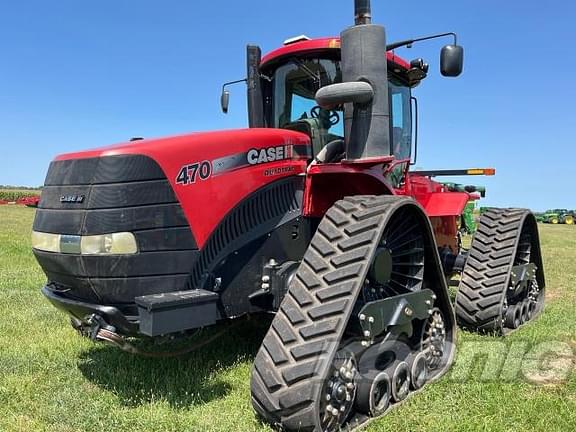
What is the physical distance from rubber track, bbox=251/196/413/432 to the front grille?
2.44ft

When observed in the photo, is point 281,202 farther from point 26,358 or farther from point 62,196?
point 26,358

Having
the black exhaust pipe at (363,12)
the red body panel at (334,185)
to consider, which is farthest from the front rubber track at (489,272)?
the black exhaust pipe at (363,12)

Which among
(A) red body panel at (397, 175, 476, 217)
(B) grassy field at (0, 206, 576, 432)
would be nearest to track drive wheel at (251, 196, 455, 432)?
(B) grassy field at (0, 206, 576, 432)

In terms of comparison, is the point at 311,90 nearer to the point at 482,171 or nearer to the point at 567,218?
the point at 482,171

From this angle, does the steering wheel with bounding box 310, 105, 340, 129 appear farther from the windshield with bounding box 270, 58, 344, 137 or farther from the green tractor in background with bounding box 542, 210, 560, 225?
the green tractor in background with bounding box 542, 210, 560, 225

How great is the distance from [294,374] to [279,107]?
2770 mm

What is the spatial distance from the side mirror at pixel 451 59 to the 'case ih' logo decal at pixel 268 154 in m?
1.48

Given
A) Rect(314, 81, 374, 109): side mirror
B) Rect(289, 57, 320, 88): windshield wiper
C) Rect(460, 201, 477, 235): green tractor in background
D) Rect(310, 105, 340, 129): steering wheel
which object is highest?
Rect(289, 57, 320, 88): windshield wiper

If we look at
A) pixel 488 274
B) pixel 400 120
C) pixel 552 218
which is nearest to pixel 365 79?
pixel 400 120

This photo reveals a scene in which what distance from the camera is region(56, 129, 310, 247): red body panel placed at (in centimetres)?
333

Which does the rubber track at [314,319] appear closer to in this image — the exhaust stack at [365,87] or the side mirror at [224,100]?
the exhaust stack at [365,87]

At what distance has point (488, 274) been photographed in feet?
17.9

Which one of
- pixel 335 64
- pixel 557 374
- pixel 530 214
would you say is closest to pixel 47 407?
pixel 335 64

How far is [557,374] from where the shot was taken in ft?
14.1
